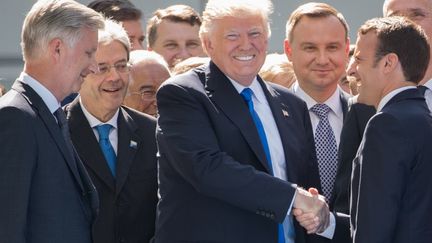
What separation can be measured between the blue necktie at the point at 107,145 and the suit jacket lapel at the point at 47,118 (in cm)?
97

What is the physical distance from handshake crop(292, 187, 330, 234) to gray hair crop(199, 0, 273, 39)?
737 mm

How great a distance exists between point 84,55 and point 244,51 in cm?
78

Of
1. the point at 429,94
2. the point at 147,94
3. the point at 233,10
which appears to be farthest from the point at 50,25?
the point at 429,94

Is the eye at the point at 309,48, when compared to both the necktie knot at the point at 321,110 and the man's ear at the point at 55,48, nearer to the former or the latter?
the necktie knot at the point at 321,110

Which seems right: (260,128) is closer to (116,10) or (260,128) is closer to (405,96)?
(405,96)

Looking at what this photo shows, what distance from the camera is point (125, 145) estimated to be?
4.91 m

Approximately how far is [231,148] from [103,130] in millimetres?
817

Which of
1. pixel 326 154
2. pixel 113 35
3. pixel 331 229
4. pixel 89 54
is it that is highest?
pixel 89 54

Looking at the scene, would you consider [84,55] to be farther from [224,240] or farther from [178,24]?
[178,24]

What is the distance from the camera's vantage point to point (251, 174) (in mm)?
4242

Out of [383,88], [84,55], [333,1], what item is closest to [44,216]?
[84,55]

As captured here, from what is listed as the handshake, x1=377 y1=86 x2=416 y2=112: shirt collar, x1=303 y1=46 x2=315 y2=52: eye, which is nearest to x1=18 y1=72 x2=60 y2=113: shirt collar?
the handshake

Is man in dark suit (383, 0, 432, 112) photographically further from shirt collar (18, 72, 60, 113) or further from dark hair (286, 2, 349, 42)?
shirt collar (18, 72, 60, 113)

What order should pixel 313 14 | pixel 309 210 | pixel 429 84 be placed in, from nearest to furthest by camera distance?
pixel 309 210 → pixel 429 84 → pixel 313 14
